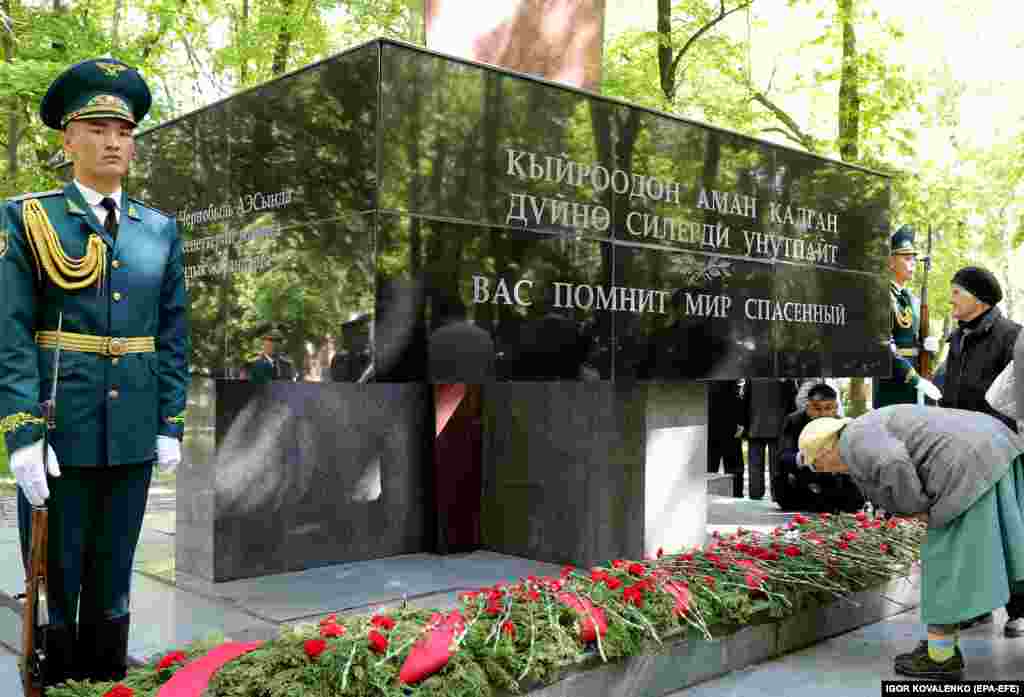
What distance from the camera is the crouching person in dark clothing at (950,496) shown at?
4168mm

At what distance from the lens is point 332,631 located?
12.3 feet

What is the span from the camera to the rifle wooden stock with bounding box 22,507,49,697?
3.33 m

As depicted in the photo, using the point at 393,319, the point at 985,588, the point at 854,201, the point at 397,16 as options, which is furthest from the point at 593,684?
the point at 397,16

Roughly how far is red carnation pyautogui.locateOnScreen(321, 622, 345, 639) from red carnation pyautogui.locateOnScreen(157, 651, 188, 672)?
1.62ft

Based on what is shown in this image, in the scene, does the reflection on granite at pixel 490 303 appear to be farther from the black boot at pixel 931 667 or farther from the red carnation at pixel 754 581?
the black boot at pixel 931 667

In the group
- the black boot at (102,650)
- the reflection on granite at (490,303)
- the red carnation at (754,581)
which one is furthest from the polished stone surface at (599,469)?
the black boot at (102,650)

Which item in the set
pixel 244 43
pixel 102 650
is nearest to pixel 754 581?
→ pixel 102 650

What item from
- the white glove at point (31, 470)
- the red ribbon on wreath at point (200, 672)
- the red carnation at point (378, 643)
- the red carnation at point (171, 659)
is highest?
the white glove at point (31, 470)

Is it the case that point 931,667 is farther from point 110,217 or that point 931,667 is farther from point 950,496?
point 110,217

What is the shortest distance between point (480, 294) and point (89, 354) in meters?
2.20

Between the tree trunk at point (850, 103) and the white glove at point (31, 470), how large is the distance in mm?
13197

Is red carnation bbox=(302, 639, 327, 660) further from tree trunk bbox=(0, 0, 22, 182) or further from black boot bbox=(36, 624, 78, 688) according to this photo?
tree trunk bbox=(0, 0, 22, 182)

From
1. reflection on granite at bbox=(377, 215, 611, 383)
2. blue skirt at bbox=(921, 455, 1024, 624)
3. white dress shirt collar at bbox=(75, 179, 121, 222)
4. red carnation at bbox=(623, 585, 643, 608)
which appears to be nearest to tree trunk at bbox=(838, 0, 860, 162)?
reflection on granite at bbox=(377, 215, 611, 383)

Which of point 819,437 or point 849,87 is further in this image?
point 849,87
